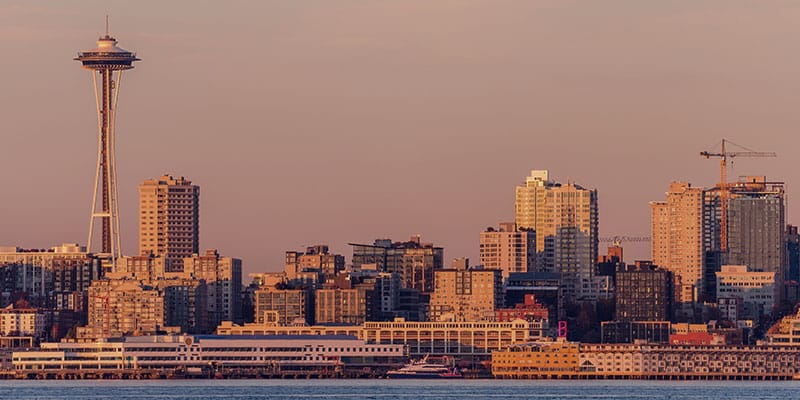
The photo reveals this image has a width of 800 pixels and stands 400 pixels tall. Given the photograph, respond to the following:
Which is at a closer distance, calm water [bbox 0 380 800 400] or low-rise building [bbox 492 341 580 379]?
calm water [bbox 0 380 800 400]

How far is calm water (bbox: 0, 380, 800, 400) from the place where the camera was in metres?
160

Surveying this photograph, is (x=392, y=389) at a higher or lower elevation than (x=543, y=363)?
lower

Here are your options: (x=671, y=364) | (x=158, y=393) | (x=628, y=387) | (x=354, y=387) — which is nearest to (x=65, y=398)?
(x=158, y=393)

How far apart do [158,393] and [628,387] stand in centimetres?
3271

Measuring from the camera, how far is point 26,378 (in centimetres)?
19938

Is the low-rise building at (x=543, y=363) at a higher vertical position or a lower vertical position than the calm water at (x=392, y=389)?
higher

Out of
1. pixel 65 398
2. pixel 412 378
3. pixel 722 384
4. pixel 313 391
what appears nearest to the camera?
pixel 65 398

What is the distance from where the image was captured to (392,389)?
6845 inches

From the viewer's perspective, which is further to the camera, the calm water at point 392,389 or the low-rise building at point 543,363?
the low-rise building at point 543,363

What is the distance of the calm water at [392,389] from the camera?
160m

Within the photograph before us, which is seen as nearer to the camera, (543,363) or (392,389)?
(392,389)

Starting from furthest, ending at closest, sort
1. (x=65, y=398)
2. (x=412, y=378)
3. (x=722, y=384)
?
(x=412, y=378) < (x=722, y=384) < (x=65, y=398)

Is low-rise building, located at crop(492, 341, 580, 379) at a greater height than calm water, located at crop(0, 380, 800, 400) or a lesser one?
greater

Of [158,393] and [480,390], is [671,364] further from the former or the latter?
[158,393]
